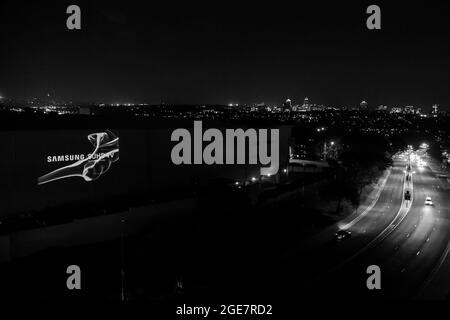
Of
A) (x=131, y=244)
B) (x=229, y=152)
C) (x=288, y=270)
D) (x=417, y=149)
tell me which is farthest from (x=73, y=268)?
(x=417, y=149)

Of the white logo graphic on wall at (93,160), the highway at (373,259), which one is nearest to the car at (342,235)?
the highway at (373,259)

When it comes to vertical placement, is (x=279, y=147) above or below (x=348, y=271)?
above

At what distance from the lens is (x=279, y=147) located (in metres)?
33.7

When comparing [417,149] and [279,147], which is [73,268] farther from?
[417,149]

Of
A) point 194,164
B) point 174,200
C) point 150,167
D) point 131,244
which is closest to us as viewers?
point 131,244

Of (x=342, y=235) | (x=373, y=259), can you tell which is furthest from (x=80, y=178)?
(x=373, y=259)

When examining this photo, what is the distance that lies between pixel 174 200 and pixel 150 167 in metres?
4.14

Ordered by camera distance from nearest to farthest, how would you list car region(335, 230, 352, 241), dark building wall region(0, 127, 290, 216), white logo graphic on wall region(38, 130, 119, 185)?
dark building wall region(0, 127, 290, 216), car region(335, 230, 352, 241), white logo graphic on wall region(38, 130, 119, 185)

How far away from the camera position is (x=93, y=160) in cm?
1991

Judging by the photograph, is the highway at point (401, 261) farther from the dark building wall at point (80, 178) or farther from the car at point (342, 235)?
the dark building wall at point (80, 178)

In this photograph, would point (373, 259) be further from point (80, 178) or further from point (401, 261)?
point (80, 178)

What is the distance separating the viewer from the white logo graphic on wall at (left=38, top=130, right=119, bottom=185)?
18484 millimetres

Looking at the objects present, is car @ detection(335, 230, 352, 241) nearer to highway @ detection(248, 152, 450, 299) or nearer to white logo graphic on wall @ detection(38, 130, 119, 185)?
highway @ detection(248, 152, 450, 299)

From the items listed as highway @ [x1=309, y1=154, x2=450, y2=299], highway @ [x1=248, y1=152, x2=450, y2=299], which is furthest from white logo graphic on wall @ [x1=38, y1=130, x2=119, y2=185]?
highway @ [x1=309, y1=154, x2=450, y2=299]
